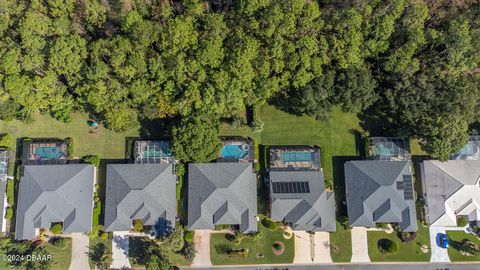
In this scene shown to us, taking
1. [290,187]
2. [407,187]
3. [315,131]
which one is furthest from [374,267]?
[315,131]

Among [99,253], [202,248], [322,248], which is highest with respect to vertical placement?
[202,248]

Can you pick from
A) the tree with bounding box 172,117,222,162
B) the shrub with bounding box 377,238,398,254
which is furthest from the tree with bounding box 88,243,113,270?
the shrub with bounding box 377,238,398,254

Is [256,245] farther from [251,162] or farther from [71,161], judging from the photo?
[71,161]

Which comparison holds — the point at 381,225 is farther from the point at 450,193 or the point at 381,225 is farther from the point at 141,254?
the point at 141,254

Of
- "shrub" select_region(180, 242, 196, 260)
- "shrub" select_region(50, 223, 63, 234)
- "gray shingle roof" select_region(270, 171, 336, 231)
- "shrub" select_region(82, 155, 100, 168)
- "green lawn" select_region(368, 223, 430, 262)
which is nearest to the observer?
"shrub" select_region(180, 242, 196, 260)

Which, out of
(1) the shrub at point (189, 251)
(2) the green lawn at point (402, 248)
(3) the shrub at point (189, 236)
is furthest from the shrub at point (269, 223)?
(2) the green lawn at point (402, 248)

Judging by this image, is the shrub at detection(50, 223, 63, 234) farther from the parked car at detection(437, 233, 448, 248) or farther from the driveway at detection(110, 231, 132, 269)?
the parked car at detection(437, 233, 448, 248)
